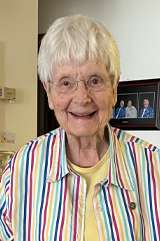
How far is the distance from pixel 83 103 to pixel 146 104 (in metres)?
1.76

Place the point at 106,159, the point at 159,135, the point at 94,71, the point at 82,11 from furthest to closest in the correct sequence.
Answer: the point at 82,11
the point at 159,135
the point at 106,159
the point at 94,71

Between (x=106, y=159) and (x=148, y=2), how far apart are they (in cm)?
196

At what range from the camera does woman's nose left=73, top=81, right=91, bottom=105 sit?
995mm

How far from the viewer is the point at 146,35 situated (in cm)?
266

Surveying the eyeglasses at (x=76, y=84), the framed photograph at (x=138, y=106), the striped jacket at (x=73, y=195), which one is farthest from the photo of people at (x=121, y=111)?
the eyeglasses at (x=76, y=84)

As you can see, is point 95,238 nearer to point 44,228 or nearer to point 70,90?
point 44,228

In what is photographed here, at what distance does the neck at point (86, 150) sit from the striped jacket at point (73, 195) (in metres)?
0.04

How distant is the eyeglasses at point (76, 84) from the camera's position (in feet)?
3.30

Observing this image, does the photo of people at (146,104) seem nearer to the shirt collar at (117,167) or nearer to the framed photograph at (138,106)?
the framed photograph at (138,106)

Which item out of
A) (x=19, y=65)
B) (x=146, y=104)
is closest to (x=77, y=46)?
(x=19, y=65)

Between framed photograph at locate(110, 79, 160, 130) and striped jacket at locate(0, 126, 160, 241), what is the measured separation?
154 centimetres

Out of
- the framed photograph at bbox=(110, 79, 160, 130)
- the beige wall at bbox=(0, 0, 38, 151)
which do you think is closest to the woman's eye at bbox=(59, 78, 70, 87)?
the beige wall at bbox=(0, 0, 38, 151)

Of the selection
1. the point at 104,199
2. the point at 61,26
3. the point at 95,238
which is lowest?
the point at 95,238

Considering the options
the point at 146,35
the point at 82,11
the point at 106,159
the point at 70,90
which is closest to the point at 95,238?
the point at 106,159
